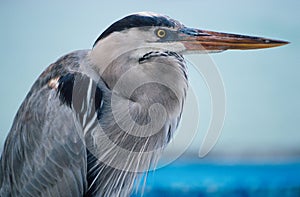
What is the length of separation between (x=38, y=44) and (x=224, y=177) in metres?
0.74

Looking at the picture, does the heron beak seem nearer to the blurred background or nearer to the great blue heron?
the great blue heron

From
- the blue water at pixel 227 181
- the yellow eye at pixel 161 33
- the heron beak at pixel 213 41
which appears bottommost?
the blue water at pixel 227 181

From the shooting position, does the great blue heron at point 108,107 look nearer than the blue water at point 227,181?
Yes

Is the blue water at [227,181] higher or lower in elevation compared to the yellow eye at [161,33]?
lower

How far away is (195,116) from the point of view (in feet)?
4.46

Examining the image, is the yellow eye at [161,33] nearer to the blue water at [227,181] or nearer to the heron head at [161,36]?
the heron head at [161,36]

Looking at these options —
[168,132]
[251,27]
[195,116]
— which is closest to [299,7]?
[251,27]

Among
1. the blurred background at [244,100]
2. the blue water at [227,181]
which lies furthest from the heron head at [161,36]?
the blue water at [227,181]

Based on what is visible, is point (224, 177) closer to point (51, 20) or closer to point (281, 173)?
point (281, 173)

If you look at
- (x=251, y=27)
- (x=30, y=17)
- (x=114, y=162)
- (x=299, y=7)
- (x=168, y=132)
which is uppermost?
(x=299, y=7)

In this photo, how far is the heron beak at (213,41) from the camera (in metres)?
1.18

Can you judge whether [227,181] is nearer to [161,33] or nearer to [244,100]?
[244,100]

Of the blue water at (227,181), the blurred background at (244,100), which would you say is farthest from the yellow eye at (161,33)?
the blue water at (227,181)

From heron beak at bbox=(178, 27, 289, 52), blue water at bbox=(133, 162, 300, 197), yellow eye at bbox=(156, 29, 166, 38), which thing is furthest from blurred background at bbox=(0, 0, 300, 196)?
yellow eye at bbox=(156, 29, 166, 38)
